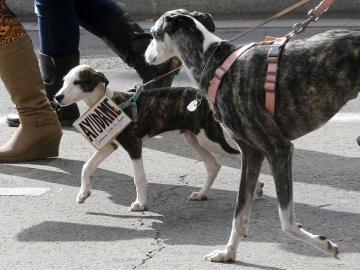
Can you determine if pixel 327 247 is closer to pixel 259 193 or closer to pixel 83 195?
pixel 259 193

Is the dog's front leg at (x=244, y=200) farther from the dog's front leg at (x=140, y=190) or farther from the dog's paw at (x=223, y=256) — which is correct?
the dog's front leg at (x=140, y=190)

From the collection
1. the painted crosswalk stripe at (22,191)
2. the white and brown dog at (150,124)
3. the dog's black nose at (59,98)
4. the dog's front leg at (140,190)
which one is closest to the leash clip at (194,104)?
the white and brown dog at (150,124)

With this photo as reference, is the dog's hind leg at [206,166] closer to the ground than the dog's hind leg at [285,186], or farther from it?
closer to the ground

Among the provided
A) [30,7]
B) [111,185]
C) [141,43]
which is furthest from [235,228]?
[30,7]

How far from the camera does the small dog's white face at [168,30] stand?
476cm

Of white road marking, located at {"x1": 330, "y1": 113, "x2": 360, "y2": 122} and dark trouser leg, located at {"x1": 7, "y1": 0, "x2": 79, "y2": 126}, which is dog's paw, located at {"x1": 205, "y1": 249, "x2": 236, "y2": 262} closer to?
dark trouser leg, located at {"x1": 7, "y1": 0, "x2": 79, "y2": 126}

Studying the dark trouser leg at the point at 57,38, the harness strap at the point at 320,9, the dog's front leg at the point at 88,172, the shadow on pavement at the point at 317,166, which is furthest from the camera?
the dark trouser leg at the point at 57,38

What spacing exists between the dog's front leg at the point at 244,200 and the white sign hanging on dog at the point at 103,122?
3.90 ft

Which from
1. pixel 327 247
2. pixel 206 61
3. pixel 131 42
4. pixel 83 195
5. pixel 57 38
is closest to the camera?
pixel 327 247

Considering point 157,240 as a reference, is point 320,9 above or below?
above

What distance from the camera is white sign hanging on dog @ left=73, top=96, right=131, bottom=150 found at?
18.9ft

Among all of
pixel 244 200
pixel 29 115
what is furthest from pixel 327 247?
pixel 29 115

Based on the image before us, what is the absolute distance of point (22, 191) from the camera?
619 centimetres

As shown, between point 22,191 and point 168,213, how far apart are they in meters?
1.03
